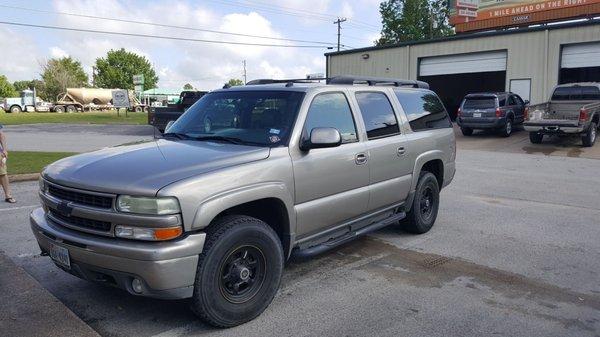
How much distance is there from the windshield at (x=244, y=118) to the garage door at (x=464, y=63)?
23876 millimetres

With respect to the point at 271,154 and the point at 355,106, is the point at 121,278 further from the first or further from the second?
the point at 355,106

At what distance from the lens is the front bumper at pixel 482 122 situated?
20844 millimetres

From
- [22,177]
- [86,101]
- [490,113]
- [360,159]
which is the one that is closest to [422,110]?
[360,159]

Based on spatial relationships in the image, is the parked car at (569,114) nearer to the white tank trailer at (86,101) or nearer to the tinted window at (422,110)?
the tinted window at (422,110)

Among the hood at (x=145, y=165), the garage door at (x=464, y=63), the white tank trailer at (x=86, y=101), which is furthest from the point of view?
the white tank trailer at (x=86, y=101)

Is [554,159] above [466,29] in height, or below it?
below

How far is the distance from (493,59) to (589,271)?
76.4ft

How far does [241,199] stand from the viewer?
3783 mm


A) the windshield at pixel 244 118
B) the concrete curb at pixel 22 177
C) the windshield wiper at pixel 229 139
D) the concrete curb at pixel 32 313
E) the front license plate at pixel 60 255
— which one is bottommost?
the concrete curb at pixel 32 313

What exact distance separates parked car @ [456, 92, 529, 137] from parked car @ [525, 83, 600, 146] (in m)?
2.02

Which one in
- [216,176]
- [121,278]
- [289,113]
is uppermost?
[289,113]

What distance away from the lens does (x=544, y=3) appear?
98.9ft

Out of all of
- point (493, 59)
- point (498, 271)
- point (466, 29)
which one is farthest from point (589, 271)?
point (466, 29)

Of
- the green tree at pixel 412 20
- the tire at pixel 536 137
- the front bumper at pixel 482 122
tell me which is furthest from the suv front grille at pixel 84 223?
the green tree at pixel 412 20
